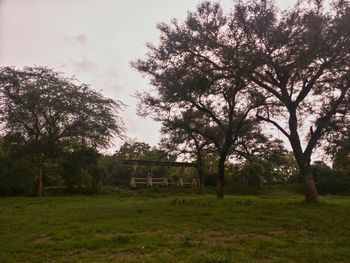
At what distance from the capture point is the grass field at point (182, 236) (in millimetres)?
8586

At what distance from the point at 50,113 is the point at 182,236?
20392 millimetres

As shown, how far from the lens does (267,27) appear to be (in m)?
19.4

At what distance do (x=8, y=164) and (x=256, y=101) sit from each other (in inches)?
784

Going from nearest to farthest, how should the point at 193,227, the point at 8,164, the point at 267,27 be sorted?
the point at 193,227, the point at 267,27, the point at 8,164

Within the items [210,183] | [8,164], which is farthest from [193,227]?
[210,183]

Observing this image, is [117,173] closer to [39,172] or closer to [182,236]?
[39,172]

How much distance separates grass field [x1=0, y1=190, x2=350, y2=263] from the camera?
8.59m

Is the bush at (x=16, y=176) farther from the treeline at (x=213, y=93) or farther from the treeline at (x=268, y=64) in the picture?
the treeline at (x=268, y=64)

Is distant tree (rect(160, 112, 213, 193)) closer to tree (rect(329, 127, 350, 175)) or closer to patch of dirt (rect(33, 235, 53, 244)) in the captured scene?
tree (rect(329, 127, 350, 175))

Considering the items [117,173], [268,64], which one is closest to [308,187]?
[268,64]

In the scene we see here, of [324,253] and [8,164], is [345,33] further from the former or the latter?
[8,164]

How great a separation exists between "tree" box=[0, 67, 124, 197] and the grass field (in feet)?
38.4

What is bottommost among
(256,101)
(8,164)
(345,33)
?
(8,164)

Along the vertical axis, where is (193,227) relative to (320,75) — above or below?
below
